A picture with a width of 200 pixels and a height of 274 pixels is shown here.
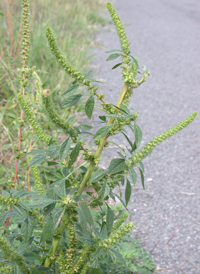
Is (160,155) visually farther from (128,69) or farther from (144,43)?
(144,43)

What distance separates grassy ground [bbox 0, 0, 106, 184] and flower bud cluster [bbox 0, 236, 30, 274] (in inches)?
17.3

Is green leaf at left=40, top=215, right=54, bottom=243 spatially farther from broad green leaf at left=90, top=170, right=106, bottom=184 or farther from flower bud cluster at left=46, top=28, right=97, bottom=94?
flower bud cluster at left=46, top=28, right=97, bottom=94

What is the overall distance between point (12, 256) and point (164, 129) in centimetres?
276

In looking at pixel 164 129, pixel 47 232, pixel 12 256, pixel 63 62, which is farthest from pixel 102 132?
pixel 164 129

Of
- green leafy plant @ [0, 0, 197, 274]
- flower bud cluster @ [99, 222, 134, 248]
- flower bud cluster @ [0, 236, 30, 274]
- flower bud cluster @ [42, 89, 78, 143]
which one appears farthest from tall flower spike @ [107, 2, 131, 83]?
flower bud cluster @ [0, 236, 30, 274]

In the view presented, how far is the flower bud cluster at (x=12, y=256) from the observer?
3.72 feet

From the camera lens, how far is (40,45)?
4.18 m

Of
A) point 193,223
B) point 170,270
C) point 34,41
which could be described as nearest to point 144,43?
point 34,41

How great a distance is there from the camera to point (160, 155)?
328 centimetres

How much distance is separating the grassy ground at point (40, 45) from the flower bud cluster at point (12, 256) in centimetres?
44

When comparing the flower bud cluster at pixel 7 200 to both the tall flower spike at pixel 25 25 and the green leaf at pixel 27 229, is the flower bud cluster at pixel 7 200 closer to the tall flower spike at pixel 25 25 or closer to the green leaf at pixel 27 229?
the green leaf at pixel 27 229

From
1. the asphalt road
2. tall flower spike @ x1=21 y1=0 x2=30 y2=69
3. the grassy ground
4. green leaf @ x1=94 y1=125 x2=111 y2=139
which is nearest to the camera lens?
green leaf @ x1=94 y1=125 x2=111 y2=139

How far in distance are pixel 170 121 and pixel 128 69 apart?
2.80 meters

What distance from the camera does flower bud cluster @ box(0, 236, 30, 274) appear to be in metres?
1.13
